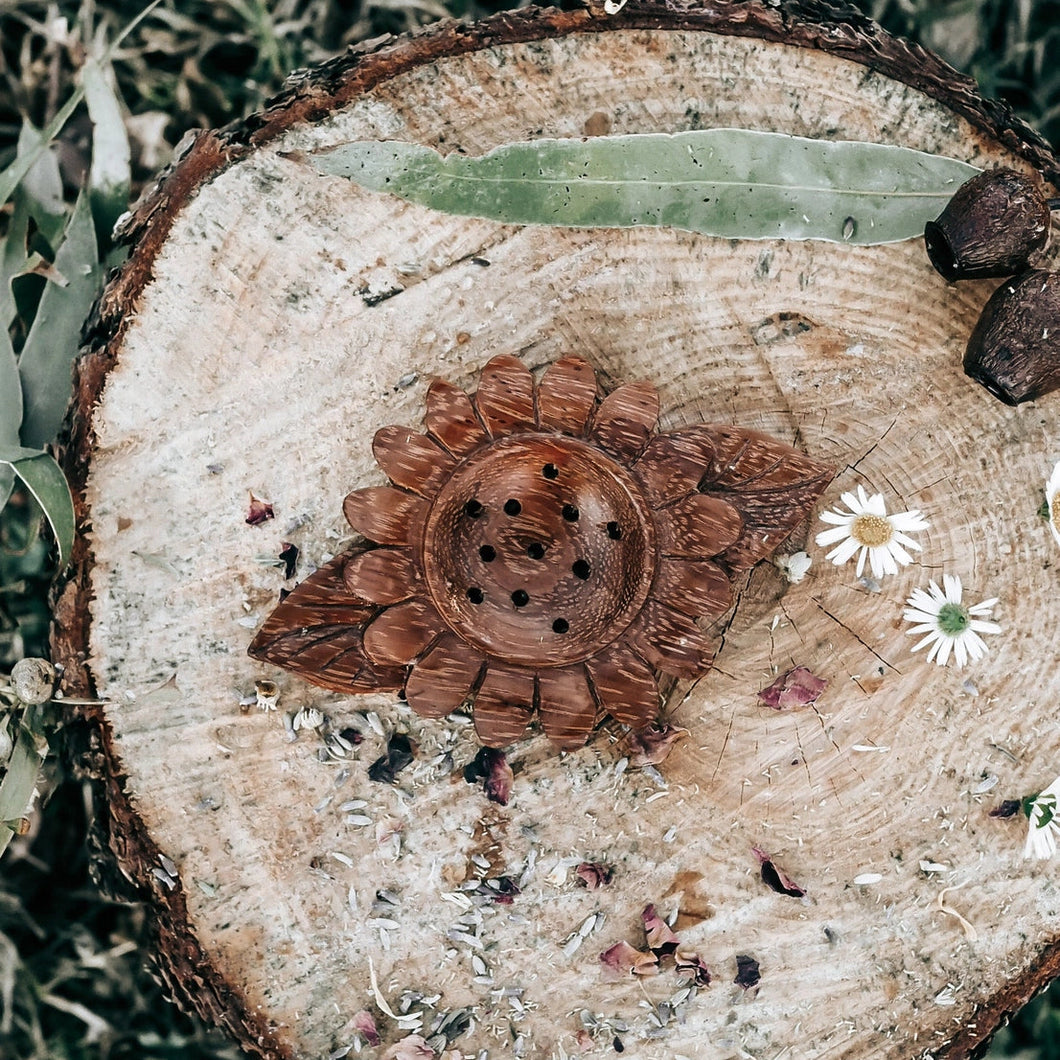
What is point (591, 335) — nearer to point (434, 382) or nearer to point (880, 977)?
point (434, 382)

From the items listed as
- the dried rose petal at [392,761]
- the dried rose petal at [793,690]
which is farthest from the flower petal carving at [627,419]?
the dried rose petal at [392,761]

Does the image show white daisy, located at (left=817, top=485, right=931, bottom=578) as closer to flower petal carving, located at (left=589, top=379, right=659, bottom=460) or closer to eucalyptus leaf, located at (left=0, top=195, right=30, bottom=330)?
flower petal carving, located at (left=589, top=379, right=659, bottom=460)

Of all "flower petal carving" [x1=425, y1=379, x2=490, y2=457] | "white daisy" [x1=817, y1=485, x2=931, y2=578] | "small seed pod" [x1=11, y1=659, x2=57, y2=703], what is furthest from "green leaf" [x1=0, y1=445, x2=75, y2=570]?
"white daisy" [x1=817, y1=485, x2=931, y2=578]

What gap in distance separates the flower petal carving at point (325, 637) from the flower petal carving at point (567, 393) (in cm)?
38

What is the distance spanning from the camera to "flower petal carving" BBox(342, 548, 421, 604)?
1.55 metres

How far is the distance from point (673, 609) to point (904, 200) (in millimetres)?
752

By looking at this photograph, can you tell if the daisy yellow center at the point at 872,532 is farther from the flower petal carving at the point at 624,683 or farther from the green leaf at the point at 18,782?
the green leaf at the point at 18,782

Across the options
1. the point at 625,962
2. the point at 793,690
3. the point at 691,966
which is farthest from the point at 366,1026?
the point at 793,690

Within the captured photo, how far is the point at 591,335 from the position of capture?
5.54ft

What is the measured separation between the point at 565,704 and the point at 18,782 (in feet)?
2.95

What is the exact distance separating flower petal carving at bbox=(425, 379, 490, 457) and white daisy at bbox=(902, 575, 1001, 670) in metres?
0.76

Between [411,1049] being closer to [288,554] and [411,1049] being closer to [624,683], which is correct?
[624,683]

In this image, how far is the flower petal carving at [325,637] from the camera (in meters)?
1.58

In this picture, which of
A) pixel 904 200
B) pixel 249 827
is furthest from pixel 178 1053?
pixel 904 200
